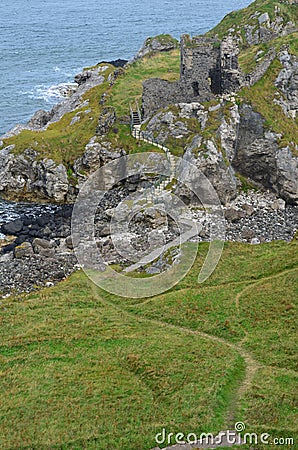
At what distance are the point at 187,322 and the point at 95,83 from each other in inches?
2193

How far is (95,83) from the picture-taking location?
8231cm

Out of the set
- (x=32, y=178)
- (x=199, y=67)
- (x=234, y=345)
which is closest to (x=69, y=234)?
(x=32, y=178)

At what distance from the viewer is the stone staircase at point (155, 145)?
54.0 m

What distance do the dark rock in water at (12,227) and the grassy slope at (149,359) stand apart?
14.2 m

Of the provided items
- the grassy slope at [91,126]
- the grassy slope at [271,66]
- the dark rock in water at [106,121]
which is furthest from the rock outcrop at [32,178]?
the grassy slope at [271,66]

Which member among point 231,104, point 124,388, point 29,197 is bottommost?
point 29,197

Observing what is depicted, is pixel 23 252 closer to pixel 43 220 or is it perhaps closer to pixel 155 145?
pixel 43 220

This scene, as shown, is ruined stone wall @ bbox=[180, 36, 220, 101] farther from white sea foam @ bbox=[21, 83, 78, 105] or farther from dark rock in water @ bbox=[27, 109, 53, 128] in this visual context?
white sea foam @ bbox=[21, 83, 78, 105]

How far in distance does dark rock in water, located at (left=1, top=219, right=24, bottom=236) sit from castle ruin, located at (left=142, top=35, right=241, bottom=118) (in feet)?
63.3

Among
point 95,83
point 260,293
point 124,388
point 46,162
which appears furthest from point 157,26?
point 124,388

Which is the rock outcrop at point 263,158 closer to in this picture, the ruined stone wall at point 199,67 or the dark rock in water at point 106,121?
the ruined stone wall at point 199,67

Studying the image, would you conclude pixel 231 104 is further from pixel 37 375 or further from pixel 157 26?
pixel 157 26

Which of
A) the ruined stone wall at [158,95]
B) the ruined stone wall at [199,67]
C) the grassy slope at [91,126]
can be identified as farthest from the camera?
the grassy slope at [91,126]

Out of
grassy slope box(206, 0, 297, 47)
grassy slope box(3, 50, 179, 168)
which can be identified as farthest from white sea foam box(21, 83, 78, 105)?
grassy slope box(206, 0, 297, 47)
